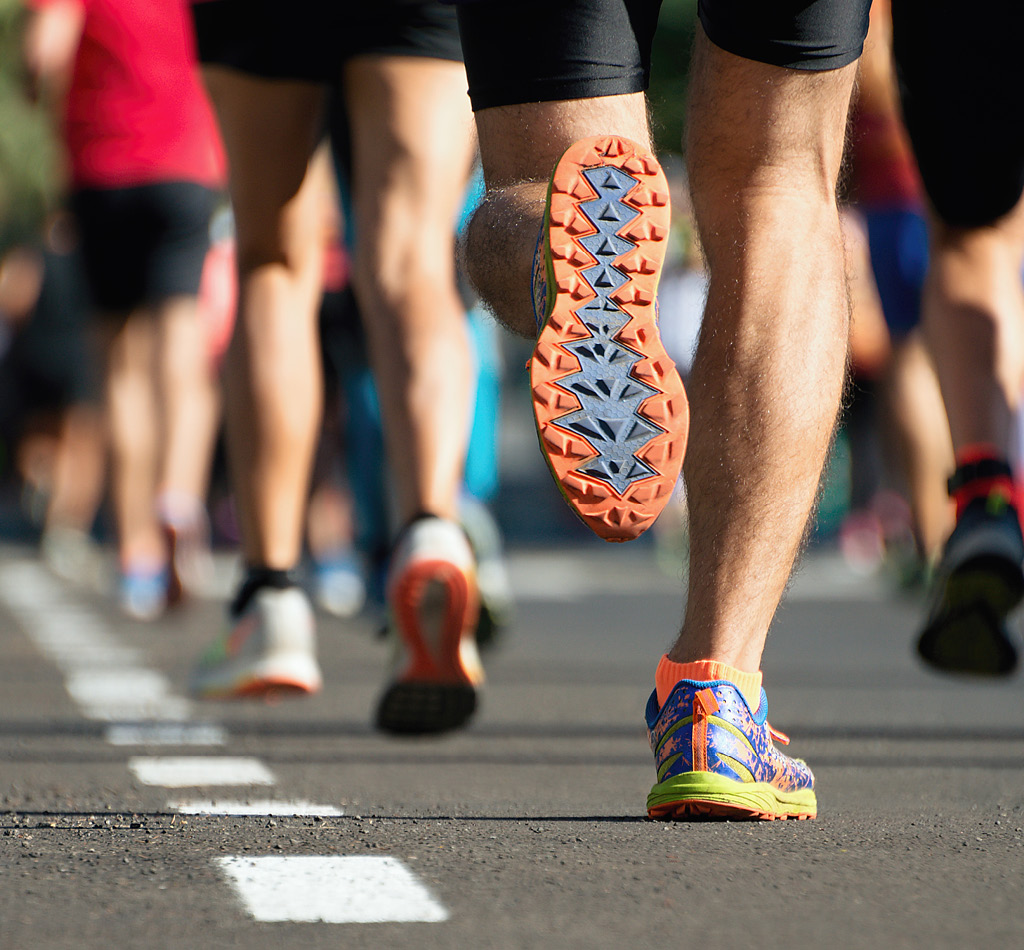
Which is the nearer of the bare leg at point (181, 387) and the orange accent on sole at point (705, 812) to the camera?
the orange accent on sole at point (705, 812)

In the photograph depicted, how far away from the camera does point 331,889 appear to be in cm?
192

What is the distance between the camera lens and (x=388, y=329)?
3496mm

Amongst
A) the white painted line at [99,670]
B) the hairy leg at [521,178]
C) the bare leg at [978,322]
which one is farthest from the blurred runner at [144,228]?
the hairy leg at [521,178]

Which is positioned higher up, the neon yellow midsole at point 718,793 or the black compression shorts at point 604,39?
the black compression shorts at point 604,39

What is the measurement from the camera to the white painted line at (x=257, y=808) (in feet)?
7.92

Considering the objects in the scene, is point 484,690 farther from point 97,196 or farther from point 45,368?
point 45,368

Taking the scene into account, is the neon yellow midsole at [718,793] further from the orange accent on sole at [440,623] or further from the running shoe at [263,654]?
the running shoe at [263,654]

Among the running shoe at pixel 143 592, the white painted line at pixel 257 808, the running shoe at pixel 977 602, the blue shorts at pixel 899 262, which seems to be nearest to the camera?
the white painted line at pixel 257 808

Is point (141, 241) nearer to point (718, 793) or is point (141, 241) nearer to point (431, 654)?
point (431, 654)

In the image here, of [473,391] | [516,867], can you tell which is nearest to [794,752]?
[473,391]

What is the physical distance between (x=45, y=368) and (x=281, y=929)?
32.6 feet

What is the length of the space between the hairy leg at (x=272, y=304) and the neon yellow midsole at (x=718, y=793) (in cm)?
142

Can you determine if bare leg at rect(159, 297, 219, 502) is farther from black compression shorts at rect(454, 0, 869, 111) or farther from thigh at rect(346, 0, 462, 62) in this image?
black compression shorts at rect(454, 0, 869, 111)

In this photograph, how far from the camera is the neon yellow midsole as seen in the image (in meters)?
2.30
